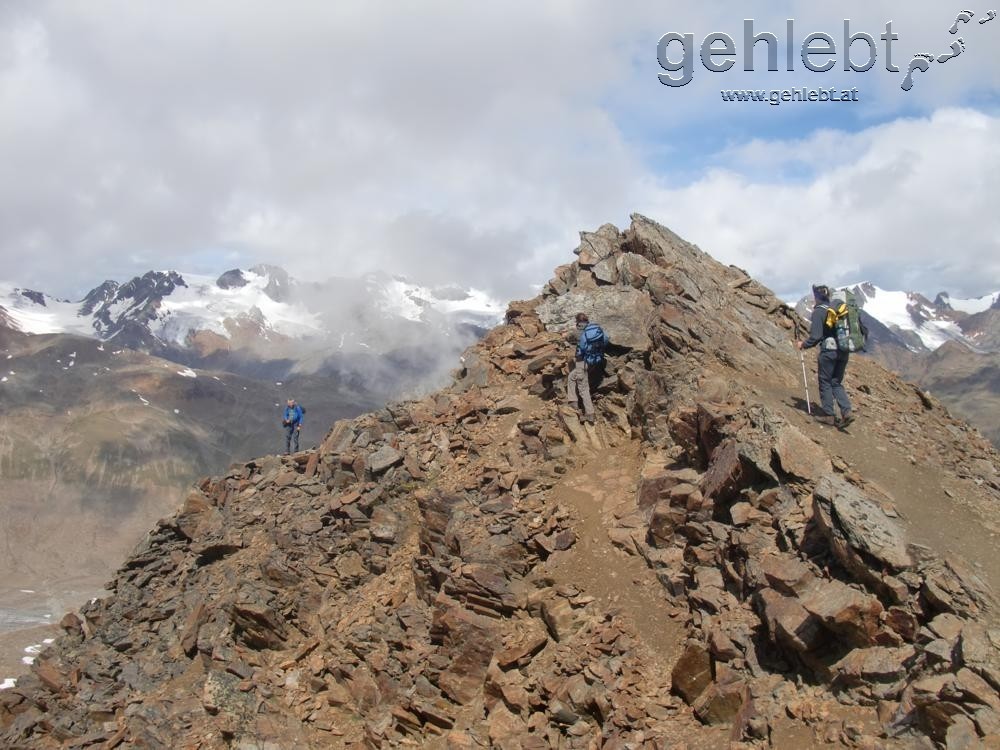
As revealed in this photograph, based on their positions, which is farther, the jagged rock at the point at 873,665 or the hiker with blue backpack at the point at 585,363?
the hiker with blue backpack at the point at 585,363

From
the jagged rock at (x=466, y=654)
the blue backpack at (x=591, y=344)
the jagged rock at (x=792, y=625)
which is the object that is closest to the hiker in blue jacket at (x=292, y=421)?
the blue backpack at (x=591, y=344)

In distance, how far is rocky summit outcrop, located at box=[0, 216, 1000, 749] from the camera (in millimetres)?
10977

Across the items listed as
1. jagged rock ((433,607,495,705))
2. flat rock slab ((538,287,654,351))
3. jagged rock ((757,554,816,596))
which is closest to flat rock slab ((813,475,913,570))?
jagged rock ((757,554,816,596))

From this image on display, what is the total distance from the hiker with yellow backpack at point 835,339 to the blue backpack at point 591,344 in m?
5.83

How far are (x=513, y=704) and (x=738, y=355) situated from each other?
12.1 meters

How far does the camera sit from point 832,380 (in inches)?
711

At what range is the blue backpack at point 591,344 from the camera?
2147cm

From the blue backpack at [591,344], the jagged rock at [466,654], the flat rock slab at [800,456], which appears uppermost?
the blue backpack at [591,344]

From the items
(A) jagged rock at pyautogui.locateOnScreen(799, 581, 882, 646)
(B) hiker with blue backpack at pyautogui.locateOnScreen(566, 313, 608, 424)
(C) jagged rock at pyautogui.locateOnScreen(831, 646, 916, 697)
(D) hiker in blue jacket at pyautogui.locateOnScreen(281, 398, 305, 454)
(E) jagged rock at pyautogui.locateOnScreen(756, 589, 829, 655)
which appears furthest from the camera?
(D) hiker in blue jacket at pyautogui.locateOnScreen(281, 398, 305, 454)

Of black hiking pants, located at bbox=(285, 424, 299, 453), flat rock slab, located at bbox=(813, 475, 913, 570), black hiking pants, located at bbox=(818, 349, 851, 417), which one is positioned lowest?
black hiking pants, located at bbox=(285, 424, 299, 453)

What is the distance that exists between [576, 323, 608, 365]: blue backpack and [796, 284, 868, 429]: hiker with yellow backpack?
5.83 metres

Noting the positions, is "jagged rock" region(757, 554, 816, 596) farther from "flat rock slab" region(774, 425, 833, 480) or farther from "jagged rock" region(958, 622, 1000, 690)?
"jagged rock" region(958, 622, 1000, 690)

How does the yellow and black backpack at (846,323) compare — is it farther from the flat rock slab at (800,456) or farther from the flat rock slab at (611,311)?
the flat rock slab at (611,311)

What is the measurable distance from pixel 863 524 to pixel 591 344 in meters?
10.8
